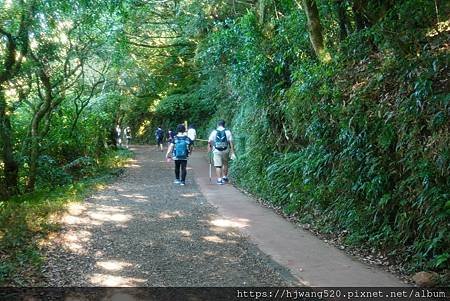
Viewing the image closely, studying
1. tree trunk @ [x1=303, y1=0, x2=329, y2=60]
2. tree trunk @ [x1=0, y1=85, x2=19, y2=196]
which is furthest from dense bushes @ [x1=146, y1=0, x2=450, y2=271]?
tree trunk @ [x1=0, y1=85, x2=19, y2=196]

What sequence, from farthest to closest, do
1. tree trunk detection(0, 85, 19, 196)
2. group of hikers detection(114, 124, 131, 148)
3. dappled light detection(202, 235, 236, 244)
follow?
group of hikers detection(114, 124, 131, 148) < tree trunk detection(0, 85, 19, 196) < dappled light detection(202, 235, 236, 244)

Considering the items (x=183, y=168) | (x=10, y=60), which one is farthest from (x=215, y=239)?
(x=10, y=60)

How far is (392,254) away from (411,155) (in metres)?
1.34

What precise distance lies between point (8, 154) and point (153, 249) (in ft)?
25.4

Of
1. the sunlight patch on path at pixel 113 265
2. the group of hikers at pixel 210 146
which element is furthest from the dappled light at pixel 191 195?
the sunlight patch on path at pixel 113 265

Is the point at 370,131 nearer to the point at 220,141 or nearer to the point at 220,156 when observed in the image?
the point at 220,141

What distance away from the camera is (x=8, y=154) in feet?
41.6

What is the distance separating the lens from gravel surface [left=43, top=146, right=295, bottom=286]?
5.64 m

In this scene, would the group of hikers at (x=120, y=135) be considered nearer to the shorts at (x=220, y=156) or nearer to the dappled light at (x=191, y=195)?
the shorts at (x=220, y=156)

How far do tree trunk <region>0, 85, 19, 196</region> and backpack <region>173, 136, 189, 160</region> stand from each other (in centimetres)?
451

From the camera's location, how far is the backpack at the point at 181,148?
13.2m

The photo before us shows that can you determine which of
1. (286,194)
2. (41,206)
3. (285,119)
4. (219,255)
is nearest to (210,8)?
(285,119)

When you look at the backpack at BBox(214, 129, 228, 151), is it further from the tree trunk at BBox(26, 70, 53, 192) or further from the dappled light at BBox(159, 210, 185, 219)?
the tree trunk at BBox(26, 70, 53, 192)

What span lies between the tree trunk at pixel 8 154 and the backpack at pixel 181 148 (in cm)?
451
